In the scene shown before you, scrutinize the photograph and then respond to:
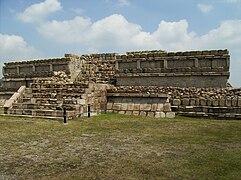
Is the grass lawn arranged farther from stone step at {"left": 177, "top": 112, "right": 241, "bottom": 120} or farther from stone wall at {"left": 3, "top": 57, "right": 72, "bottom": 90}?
stone wall at {"left": 3, "top": 57, "right": 72, "bottom": 90}

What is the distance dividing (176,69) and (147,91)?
2.33 metres

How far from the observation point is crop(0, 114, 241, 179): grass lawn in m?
4.62

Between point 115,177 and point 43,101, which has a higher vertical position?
point 43,101

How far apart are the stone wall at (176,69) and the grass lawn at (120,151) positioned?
4.93 meters

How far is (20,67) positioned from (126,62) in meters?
9.34

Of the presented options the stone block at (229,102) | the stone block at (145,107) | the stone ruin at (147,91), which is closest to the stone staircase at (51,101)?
the stone ruin at (147,91)

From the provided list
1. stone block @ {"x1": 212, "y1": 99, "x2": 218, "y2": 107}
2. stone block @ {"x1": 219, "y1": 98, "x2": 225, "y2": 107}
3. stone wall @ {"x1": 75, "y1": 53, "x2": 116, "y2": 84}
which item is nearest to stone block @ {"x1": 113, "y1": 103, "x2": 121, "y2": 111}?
stone wall @ {"x1": 75, "y1": 53, "x2": 116, "y2": 84}

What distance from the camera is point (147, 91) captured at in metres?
13.7

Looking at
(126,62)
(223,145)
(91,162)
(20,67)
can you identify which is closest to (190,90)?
(126,62)

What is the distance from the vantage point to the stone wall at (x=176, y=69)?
13.7m

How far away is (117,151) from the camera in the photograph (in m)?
6.12

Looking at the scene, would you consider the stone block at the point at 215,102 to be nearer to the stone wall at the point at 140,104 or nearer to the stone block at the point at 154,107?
the stone wall at the point at 140,104

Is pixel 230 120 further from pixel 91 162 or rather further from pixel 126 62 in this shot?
pixel 91 162

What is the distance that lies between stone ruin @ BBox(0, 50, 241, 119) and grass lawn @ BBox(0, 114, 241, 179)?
2.59 m
